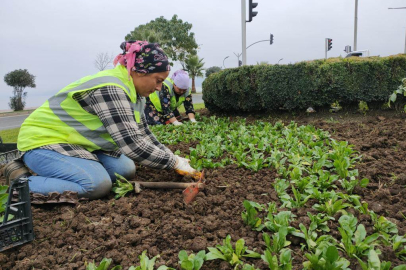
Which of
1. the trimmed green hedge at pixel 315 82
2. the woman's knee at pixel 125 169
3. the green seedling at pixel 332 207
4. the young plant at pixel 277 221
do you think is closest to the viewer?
the young plant at pixel 277 221

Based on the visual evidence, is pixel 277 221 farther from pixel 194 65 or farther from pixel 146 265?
pixel 194 65

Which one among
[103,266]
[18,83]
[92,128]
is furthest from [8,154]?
[18,83]

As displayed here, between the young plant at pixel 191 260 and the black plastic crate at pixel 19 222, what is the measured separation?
0.95 m

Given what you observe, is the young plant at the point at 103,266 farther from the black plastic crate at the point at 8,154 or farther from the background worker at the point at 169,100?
the background worker at the point at 169,100

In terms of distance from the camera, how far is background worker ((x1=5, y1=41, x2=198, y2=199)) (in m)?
2.41

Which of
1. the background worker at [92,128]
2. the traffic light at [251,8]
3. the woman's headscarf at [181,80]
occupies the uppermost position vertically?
the traffic light at [251,8]

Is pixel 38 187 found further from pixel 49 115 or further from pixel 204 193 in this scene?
pixel 204 193

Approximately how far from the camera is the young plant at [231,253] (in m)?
1.60

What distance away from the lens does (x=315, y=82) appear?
6.03 meters

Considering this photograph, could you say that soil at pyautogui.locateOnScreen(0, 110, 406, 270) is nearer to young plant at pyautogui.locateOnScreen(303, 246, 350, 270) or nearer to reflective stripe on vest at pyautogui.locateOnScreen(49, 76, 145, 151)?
young plant at pyautogui.locateOnScreen(303, 246, 350, 270)

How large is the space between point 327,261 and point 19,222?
167 centimetres

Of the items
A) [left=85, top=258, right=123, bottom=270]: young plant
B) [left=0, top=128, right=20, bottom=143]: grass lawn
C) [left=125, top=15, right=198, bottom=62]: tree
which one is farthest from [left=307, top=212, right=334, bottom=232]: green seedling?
[left=125, top=15, right=198, bottom=62]: tree

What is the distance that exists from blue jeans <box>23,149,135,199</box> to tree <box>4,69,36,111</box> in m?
30.4

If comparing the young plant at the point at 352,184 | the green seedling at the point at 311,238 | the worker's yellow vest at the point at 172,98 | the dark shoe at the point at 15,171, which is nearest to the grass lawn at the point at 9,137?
the worker's yellow vest at the point at 172,98
